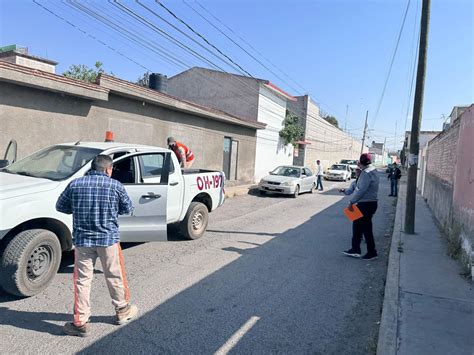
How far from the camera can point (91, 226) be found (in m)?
3.46

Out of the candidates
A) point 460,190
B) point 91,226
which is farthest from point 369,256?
point 91,226

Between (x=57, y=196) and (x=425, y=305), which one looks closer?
(x=425, y=305)

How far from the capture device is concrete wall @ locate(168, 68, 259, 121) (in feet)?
69.0

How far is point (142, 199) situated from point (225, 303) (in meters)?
2.04

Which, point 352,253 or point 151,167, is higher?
point 151,167

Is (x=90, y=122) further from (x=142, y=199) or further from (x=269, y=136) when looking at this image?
(x=269, y=136)

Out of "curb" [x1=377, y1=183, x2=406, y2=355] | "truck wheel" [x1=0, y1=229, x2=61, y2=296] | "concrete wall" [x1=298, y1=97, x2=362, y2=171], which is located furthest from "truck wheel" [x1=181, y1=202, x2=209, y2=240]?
"concrete wall" [x1=298, y1=97, x2=362, y2=171]

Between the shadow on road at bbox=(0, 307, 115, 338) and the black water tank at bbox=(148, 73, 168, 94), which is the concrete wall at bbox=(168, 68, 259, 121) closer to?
the black water tank at bbox=(148, 73, 168, 94)

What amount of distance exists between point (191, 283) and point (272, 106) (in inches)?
770

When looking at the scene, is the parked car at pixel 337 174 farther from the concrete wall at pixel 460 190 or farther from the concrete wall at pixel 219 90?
the concrete wall at pixel 460 190

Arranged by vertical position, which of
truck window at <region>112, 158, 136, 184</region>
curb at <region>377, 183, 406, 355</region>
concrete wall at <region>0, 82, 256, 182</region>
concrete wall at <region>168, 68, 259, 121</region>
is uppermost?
concrete wall at <region>168, 68, 259, 121</region>

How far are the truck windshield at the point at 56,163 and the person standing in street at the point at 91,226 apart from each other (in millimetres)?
1492

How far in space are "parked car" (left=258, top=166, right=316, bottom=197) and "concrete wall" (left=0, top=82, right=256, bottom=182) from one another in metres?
2.56

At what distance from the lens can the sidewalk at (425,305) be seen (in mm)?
3433
